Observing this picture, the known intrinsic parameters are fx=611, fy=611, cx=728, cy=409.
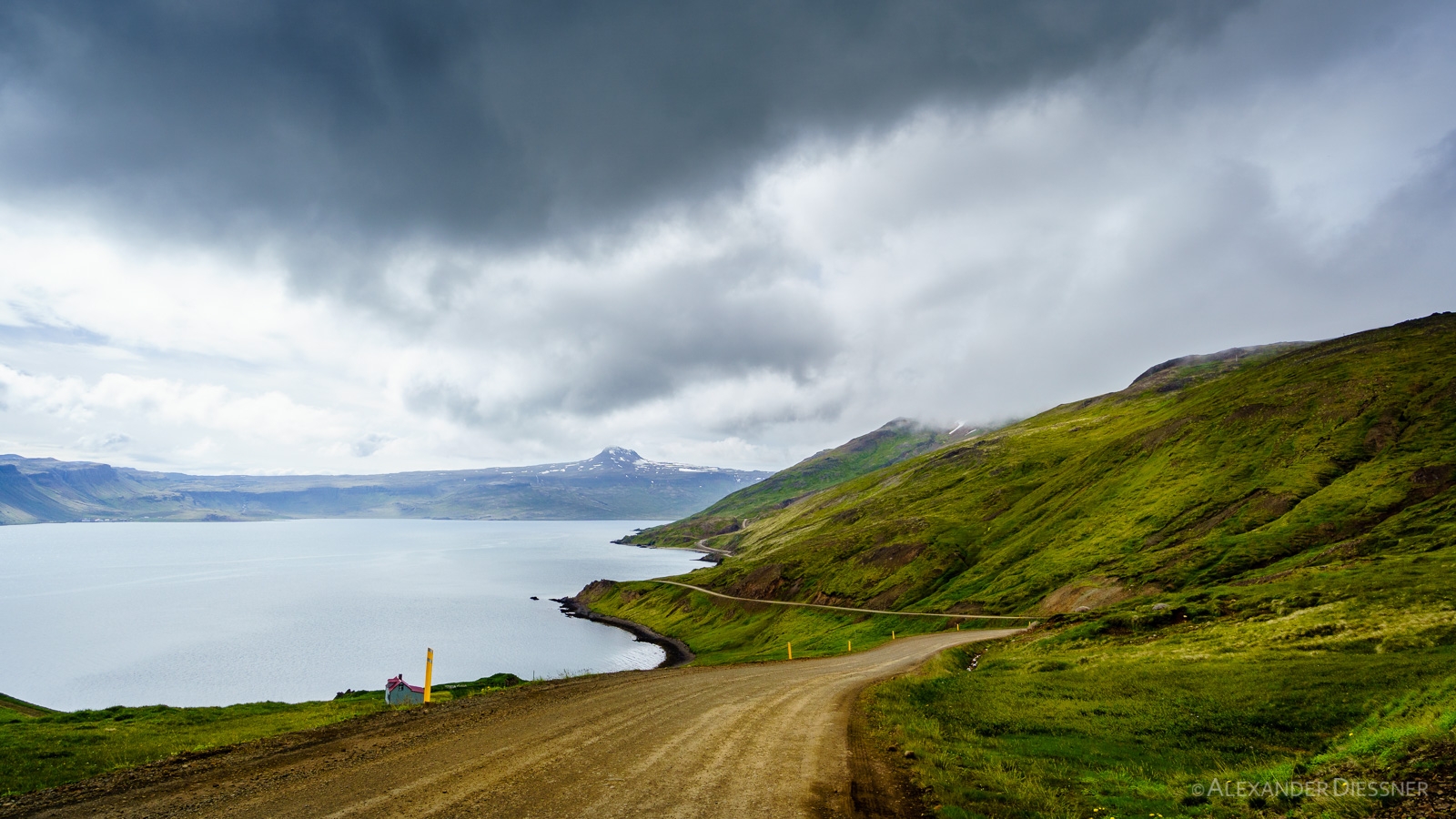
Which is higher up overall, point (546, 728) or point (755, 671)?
point (546, 728)

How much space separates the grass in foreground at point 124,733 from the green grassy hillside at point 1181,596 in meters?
19.9

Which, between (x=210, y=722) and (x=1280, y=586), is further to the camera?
(x=1280, y=586)

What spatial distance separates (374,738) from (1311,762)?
828 inches

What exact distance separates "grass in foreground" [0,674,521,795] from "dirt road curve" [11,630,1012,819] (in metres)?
3.13

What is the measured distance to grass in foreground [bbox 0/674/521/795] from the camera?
15.1m

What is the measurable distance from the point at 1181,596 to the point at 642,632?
324 ft

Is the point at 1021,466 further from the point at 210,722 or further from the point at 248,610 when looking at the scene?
the point at 248,610

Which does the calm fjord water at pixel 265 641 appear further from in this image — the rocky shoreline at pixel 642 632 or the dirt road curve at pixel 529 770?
Answer: the dirt road curve at pixel 529 770

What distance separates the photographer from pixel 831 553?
129m

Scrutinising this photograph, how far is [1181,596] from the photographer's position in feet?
143

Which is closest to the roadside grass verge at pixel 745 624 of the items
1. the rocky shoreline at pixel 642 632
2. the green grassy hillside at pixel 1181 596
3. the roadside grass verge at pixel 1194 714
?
the green grassy hillside at pixel 1181 596

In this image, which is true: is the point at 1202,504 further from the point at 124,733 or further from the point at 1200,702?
the point at 124,733

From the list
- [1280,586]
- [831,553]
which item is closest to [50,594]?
[831,553]

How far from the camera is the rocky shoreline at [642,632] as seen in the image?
97.5m
